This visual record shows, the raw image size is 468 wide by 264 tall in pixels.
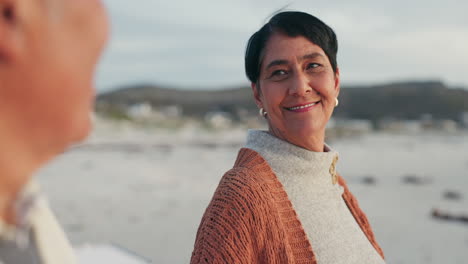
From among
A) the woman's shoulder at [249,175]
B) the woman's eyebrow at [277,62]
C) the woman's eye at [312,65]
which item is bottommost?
the woman's shoulder at [249,175]

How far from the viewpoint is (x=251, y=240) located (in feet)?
5.10

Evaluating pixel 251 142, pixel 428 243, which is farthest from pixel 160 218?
pixel 251 142

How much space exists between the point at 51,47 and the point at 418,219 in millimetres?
9169

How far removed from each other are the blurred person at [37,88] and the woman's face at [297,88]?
1316 mm

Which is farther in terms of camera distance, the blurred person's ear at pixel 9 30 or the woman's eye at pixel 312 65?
the woman's eye at pixel 312 65

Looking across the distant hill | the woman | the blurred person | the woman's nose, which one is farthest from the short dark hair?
the distant hill

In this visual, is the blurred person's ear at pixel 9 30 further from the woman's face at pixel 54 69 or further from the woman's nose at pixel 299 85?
the woman's nose at pixel 299 85

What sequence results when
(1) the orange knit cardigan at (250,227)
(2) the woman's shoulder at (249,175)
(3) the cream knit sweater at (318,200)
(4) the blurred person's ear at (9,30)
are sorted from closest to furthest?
(4) the blurred person's ear at (9,30)
(1) the orange knit cardigan at (250,227)
(2) the woman's shoulder at (249,175)
(3) the cream knit sweater at (318,200)

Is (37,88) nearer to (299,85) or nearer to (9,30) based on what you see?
(9,30)

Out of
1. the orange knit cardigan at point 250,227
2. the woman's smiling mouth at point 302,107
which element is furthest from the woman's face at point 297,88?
the orange knit cardigan at point 250,227

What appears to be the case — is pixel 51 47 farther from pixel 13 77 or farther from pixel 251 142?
pixel 251 142

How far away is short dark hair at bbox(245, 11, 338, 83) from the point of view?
1.82 m

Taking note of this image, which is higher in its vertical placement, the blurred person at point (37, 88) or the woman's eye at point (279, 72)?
the woman's eye at point (279, 72)

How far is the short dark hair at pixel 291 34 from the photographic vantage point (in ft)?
5.96
